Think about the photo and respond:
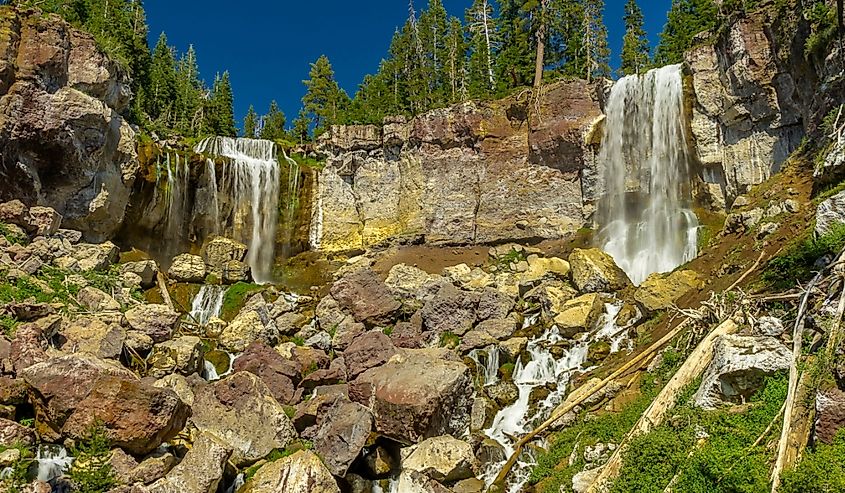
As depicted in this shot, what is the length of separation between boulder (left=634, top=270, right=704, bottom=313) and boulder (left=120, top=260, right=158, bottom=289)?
917 inches

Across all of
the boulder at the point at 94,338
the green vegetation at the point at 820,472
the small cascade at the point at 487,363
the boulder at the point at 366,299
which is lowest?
the small cascade at the point at 487,363

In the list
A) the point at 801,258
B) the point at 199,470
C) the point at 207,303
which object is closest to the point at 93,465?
the point at 199,470

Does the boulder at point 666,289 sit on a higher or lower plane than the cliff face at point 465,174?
lower

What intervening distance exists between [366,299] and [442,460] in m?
12.4

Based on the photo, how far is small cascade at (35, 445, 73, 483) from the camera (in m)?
12.0

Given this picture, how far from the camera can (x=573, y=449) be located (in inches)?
517

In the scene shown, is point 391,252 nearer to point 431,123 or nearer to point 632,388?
point 431,123

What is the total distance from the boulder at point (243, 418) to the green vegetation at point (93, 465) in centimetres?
284

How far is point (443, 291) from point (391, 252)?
14.2 m

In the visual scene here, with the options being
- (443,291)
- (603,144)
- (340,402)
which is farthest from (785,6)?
(340,402)

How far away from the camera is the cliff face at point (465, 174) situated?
35781mm

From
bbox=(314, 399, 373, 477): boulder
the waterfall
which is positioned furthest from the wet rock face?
the waterfall

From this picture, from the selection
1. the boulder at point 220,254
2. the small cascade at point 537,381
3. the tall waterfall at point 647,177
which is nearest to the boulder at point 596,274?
the small cascade at point 537,381

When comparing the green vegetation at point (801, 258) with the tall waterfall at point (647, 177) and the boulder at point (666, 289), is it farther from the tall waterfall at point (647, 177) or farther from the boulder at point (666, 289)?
the tall waterfall at point (647, 177)
